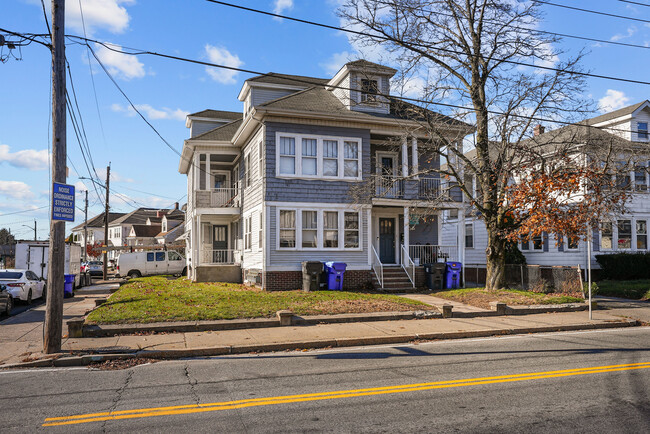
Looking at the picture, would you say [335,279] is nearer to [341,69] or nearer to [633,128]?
[341,69]

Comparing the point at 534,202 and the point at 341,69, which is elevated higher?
the point at 341,69

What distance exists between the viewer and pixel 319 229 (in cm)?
1988

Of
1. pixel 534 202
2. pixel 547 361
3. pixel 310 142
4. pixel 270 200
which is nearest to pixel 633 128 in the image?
pixel 534 202

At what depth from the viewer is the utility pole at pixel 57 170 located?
9312 mm

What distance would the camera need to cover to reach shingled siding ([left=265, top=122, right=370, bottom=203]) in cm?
1933

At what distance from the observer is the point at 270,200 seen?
19.2 meters

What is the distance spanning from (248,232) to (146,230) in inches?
2562

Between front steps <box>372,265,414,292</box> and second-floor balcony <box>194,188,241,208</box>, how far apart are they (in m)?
8.80

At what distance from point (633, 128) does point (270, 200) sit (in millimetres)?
21968

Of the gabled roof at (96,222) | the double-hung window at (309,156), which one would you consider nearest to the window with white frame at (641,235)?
the double-hung window at (309,156)

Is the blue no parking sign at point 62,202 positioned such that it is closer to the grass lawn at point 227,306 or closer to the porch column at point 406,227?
the grass lawn at point 227,306

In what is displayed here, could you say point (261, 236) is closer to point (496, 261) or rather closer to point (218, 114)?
point (496, 261)

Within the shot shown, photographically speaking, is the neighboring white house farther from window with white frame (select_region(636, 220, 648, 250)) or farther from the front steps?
the front steps

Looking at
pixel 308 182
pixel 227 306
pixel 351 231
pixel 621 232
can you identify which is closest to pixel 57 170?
pixel 227 306
